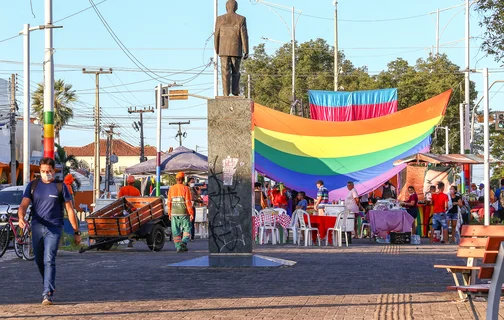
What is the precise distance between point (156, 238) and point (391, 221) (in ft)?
23.1

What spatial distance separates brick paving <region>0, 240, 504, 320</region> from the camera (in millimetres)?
10703

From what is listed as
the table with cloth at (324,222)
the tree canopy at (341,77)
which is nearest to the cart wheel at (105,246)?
the table with cloth at (324,222)

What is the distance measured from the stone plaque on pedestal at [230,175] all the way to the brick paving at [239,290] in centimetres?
97

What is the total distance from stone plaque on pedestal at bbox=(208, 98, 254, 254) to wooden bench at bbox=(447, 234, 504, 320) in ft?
26.8

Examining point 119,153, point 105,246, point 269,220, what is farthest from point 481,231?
point 119,153

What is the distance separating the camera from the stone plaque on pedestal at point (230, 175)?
17.3 m

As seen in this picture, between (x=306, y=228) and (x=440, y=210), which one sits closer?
(x=306, y=228)

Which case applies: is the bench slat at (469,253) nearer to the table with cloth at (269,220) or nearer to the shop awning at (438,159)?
the table with cloth at (269,220)

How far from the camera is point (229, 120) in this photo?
56.8 ft

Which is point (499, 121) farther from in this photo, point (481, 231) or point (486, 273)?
point (486, 273)

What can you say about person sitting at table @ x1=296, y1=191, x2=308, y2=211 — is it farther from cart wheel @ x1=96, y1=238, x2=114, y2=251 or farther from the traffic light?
the traffic light

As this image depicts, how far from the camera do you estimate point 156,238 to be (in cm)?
2388

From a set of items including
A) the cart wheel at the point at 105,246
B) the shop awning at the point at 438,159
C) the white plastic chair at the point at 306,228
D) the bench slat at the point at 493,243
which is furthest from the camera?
the shop awning at the point at 438,159

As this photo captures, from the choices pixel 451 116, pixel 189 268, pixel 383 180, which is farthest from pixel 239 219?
pixel 451 116
